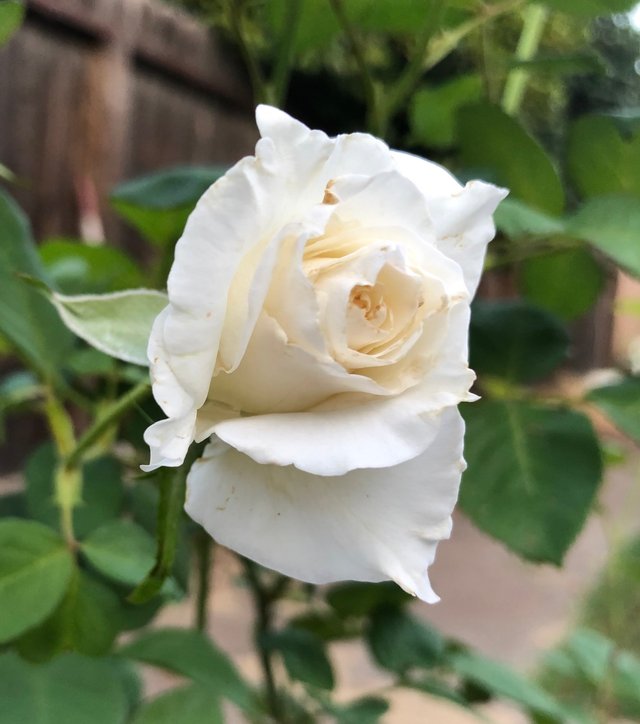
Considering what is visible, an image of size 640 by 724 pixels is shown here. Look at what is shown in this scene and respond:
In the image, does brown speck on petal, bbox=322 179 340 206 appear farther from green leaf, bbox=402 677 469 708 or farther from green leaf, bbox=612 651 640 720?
green leaf, bbox=612 651 640 720

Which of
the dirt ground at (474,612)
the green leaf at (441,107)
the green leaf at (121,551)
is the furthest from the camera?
the dirt ground at (474,612)

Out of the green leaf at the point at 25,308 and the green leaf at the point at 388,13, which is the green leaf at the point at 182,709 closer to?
the green leaf at the point at 25,308

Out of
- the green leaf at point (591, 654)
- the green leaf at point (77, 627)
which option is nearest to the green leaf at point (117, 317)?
the green leaf at point (77, 627)

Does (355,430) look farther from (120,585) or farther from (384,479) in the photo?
(120,585)

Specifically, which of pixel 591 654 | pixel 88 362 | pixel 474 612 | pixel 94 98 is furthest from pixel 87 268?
pixel 474 612

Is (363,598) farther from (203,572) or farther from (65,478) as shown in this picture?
(65,478)

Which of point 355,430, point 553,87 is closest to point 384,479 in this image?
point 355,430
